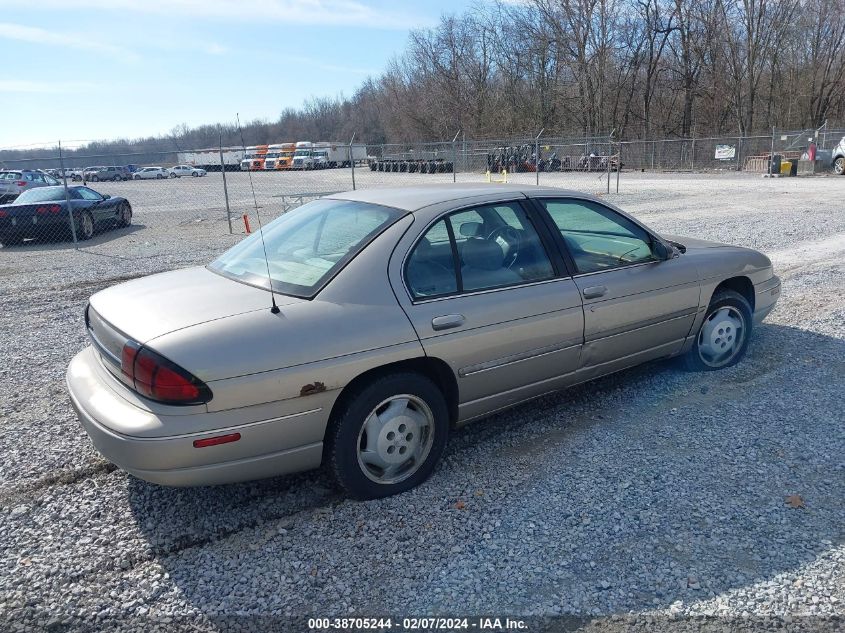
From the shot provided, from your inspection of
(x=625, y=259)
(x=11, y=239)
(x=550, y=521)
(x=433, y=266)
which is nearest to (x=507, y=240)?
(x=433, y=266)

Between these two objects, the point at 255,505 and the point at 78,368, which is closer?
the point at 255,505

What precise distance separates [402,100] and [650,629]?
7257 cm

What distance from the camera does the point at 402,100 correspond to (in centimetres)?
7044

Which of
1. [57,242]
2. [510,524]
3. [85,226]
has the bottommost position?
[510,524]

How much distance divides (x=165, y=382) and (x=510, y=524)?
5.69ft

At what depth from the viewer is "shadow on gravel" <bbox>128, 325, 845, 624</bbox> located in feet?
8.70

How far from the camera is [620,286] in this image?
4047 millimetres

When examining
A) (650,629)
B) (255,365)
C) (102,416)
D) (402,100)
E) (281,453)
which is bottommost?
(650,629)

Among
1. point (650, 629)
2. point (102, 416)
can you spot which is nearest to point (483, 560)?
point (650, 629)

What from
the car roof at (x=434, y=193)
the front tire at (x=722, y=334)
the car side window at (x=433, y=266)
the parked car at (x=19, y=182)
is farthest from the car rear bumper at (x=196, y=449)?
the parked car at (x=19, y=182)

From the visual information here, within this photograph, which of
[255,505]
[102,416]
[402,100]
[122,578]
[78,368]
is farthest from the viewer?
[402,100]

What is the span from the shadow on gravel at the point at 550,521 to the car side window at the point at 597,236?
3.34 ft

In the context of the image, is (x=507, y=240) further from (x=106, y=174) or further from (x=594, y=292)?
(x=106, y=174)

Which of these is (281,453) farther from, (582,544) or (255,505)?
(582,544)
